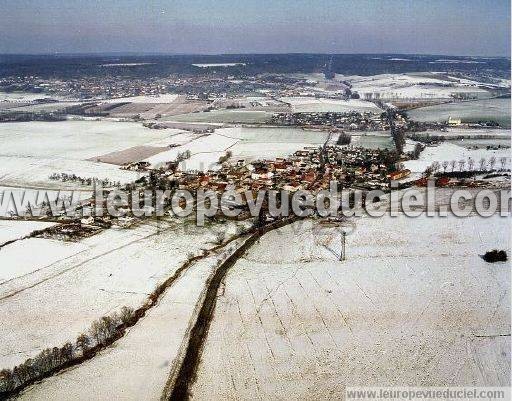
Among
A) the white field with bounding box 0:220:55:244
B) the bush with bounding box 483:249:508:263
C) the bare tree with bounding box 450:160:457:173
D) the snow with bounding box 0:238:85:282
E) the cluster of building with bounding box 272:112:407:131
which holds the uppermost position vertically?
the cluster of building with bounding box 272:112:407:131

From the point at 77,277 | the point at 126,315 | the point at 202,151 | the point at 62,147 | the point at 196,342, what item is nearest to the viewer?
Result: the point at 196,342

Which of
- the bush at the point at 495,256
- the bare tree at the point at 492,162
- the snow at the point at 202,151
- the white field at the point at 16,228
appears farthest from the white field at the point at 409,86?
the white field at the point at 16,228

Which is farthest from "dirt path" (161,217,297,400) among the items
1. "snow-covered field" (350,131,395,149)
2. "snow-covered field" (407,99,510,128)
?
"snow-covered field" (407,99,510,128)

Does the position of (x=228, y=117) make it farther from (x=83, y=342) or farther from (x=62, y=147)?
(x=83, y=342)

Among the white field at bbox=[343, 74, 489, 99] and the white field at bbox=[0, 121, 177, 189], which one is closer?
the white field at bbox=[0, 121, 177, 189]

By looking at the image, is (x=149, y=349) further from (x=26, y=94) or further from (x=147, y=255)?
(x=26, y=94)

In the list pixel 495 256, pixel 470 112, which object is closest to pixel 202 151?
pixel 495 256

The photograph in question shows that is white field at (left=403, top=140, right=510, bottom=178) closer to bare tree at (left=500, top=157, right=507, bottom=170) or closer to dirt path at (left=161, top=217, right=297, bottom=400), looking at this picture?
bare tree at (left=500, top=157, right=507, bottom=170)
